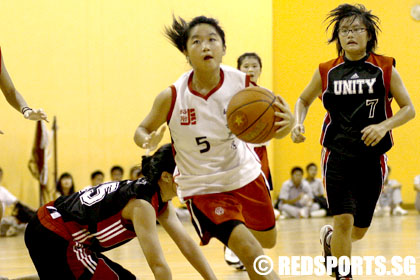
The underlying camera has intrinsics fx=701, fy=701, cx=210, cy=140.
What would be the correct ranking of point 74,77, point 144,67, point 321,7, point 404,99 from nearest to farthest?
1. point 404,99
2. point 74,77
3. point 144,67
4. point 321,7

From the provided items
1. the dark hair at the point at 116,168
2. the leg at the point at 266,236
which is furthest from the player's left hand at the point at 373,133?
the dark hair at the point at 116,168

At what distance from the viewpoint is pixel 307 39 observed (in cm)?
1370

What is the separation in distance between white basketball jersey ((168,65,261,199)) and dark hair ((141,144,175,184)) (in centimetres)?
5

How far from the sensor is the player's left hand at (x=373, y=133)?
392 centimetres

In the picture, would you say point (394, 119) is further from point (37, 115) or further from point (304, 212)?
point (304, 212)

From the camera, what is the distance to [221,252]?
676 cm

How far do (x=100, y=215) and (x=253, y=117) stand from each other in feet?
3.25

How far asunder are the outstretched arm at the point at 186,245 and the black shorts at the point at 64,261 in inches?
12.4

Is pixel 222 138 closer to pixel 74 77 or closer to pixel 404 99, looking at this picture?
pixel 404 99

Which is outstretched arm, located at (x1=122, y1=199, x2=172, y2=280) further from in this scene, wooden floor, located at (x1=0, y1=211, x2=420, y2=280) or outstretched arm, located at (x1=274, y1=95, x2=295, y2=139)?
wooden floor, located at (x1=0, y1=211, x2=420, y2=280)

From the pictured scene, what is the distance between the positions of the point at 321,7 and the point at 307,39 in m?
0.67

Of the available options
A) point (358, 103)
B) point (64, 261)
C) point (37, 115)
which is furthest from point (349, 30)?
point (64, 261)

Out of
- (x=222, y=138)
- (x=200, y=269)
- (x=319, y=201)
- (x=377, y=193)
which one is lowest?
(x=319, y=201)

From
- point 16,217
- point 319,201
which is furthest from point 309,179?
point 16,217
